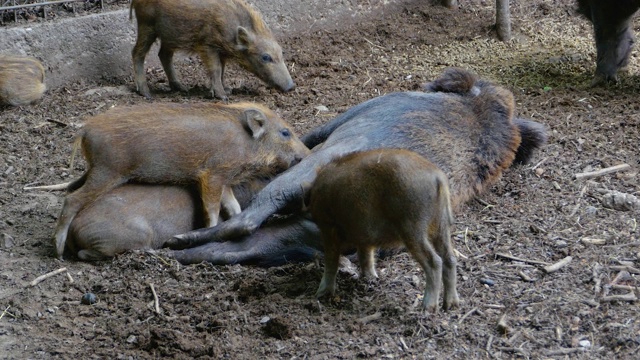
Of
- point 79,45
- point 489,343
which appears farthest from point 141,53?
point 489,343

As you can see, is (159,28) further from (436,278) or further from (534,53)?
(436,278)

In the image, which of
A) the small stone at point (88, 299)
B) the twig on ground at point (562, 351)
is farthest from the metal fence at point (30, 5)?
the twig on ground at point (562, 351)

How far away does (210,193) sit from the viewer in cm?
558

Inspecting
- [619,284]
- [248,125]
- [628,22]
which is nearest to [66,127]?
[248,125]

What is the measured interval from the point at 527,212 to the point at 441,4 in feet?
18.3

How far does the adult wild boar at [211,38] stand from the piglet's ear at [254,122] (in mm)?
2689

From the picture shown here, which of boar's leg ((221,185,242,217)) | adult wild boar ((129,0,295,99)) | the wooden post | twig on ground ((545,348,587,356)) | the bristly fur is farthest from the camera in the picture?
the wooden post

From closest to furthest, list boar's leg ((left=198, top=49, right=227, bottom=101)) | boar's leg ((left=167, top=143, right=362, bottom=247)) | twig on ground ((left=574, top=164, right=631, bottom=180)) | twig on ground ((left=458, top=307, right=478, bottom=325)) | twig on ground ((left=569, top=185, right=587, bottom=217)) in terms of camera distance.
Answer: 1. twig on ground ((left=458, top=307, right=478, bottom=325))
2. boar's leg ((left=167, top=143, right=362, bottom=247))
3. twig on ground ((left=569, top=185, right=587, bottom=217))
4. twig on ground ((left=574, top=164, right=631, bottom=180))
5. boar's leg ((left=198, top=49, right=227, bottom=101))

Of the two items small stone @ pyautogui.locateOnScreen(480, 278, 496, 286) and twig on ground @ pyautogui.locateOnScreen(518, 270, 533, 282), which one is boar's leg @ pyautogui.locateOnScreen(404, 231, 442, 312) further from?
twig on ground @ pyautogui.locateOnScreen(518, 270, 533, 282)

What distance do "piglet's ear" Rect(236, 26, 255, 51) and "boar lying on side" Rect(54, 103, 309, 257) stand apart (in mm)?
2715

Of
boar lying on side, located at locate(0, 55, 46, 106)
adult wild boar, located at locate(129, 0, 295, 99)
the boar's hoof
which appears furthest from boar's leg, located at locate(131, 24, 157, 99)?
boar lying on side, located at locate(0, 55, 46, 106)

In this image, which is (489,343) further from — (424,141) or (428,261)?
(424,141)

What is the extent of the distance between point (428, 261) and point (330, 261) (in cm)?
54

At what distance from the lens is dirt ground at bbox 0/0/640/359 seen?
439 cm
